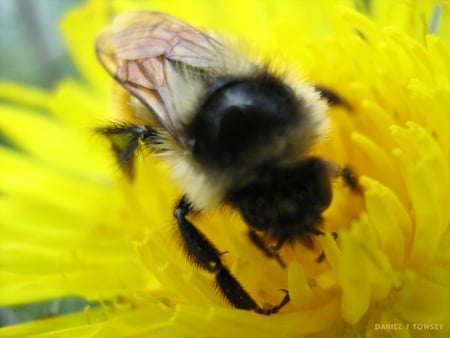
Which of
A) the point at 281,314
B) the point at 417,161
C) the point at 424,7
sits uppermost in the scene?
the point at 424,7

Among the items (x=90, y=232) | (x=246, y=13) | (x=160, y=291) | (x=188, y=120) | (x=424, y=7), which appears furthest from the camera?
(x=246, y=13)

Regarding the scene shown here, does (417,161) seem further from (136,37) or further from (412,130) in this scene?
(136,37)

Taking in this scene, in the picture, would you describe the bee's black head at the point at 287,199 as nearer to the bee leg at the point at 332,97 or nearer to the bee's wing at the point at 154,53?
the bee's wing at the point at 154,53

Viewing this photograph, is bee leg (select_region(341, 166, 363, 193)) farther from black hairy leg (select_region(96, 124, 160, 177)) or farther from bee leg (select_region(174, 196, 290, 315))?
black hairy leg (select_region(96, 124, 160, 177))

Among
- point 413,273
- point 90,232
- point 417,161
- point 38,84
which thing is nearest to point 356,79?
point 417,161

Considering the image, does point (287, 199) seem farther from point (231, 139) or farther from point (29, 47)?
point (29, 47)

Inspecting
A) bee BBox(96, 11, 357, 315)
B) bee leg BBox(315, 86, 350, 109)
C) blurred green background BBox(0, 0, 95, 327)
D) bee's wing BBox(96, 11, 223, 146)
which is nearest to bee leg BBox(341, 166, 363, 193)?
bee BBox(96, 11, 357, 315)

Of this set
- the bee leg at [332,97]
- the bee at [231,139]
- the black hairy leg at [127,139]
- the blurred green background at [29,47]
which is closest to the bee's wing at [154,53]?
the bee at [231,139]
